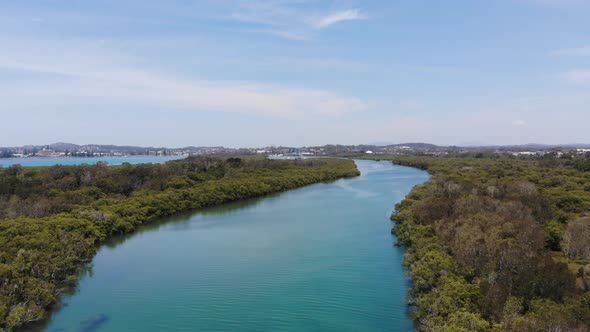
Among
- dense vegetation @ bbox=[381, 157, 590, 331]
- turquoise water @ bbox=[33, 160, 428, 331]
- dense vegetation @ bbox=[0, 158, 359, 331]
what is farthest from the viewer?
dense vegetation @ bbox=[0, 158, 359, 331]

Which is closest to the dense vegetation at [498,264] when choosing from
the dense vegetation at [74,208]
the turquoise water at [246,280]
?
the turquoise water at [246,280]

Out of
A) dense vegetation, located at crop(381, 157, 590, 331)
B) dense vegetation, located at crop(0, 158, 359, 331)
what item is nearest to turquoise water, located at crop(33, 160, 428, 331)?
dense vegetation, located at crop(0, 158, 359, 331)

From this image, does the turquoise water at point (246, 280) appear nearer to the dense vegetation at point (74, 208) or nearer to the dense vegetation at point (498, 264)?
the dense vegetation at point (74, 208)

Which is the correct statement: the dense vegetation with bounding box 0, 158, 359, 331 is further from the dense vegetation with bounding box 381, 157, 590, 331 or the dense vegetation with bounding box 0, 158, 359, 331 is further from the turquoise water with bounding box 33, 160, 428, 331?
the dense vegetation with bounding box 381, 157, 590, 331

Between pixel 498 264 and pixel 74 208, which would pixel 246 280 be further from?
pixel 74 208

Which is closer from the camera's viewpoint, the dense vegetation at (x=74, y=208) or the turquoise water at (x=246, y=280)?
the turquoise water at (x=246, y=280)

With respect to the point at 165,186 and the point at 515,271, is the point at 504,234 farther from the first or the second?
the point at 165,186
